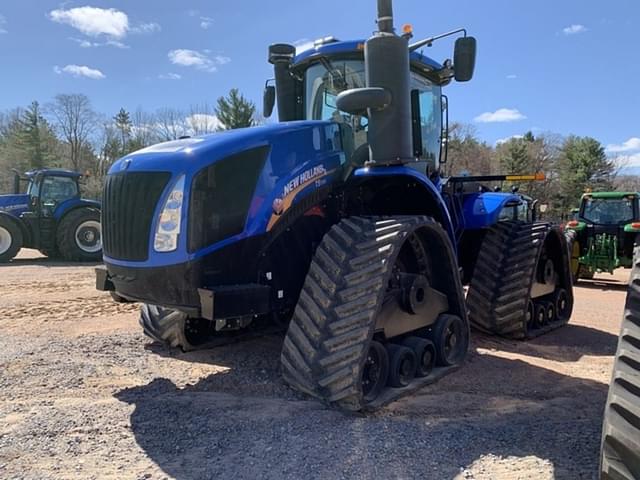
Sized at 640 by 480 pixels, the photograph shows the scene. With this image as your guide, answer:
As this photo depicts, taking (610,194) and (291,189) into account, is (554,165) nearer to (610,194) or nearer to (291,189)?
(610,194)

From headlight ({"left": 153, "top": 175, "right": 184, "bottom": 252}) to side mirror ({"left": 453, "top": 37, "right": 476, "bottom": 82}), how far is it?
8.90ft

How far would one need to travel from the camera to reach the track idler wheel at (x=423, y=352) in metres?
4.21

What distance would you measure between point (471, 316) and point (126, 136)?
52673 mm

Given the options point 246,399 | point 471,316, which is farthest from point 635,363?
point 471,316

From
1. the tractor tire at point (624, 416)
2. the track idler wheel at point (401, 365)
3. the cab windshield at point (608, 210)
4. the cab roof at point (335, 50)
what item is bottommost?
the track idler wheel at point (401, 365)

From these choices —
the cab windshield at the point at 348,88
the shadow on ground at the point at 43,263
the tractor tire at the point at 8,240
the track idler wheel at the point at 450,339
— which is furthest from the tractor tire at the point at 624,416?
the tractor tire at the point at 8,240

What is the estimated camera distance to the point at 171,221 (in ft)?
11.3

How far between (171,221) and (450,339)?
2.62 meters

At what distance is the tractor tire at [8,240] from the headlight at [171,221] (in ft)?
41.0

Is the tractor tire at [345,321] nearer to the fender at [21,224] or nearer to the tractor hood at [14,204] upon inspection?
the fender at [21,224]

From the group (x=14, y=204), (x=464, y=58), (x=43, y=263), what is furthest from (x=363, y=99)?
(x=14, y=204)

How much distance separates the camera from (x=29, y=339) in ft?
18.3

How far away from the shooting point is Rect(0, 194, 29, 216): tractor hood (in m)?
14.4

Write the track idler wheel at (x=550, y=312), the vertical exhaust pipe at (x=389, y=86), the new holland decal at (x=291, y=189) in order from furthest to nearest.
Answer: the track idler wheel at (x=550, y=312) → the vertical exhaust pipe at (x=389, y=86) → the new holland decal at (x=291, y=189)
